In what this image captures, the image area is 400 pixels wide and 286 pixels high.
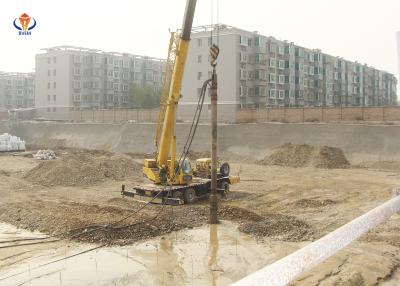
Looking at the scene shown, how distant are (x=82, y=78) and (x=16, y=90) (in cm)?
3133

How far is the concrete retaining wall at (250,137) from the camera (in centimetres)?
3225

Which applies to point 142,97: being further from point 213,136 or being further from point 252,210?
point 213,136

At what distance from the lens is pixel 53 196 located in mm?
18766

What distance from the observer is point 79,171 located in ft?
75.9

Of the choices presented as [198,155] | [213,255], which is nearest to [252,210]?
[213,255]

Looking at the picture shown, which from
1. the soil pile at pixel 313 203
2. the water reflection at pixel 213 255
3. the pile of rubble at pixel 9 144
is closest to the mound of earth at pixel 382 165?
the soil pile at pixel 313 203

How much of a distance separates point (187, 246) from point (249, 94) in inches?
2049

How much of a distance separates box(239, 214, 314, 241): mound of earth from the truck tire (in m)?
4.56

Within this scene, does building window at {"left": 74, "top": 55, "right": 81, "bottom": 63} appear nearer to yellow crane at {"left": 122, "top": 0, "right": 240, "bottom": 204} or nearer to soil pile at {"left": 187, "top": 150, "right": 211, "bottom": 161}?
soil pile at {"left": 187, "top": 150, "right": 211, "bottom": 161}

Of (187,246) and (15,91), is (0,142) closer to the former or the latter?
(187,246)

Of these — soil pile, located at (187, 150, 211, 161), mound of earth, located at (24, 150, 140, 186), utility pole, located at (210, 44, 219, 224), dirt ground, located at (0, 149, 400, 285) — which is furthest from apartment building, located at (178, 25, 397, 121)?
utility pole, located at (210, 44, 219, 224)

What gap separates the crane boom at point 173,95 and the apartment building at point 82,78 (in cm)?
6135

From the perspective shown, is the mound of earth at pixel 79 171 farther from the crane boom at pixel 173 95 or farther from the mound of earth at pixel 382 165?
the mound of earth at pixel 382 165

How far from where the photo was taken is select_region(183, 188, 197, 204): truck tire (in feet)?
55.3
